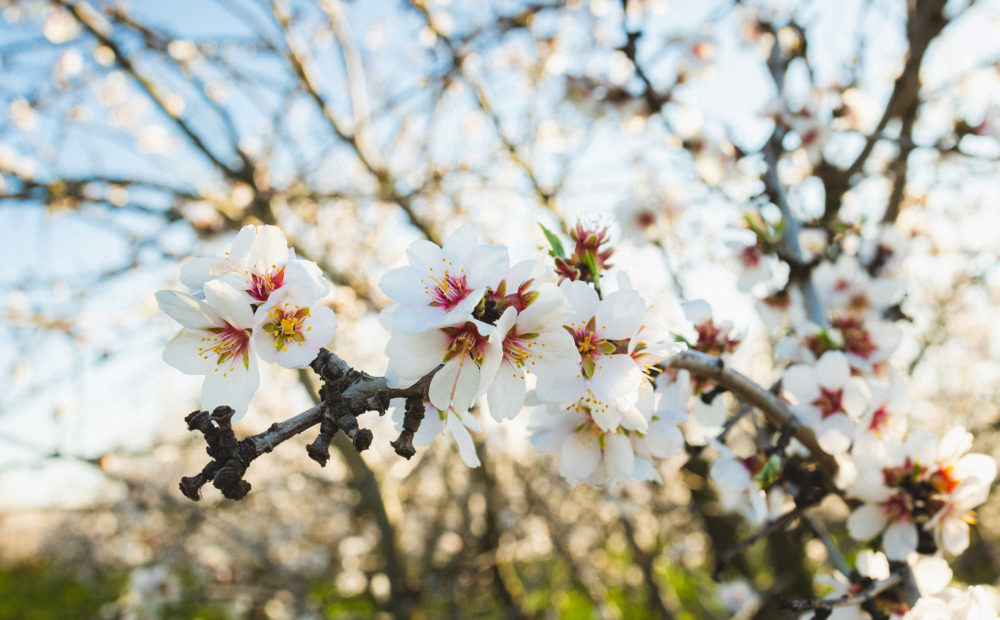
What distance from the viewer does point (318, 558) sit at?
5918 millimetres

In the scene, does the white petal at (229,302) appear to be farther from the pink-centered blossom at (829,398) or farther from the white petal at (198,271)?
the pink-centered blossom at (829,398)

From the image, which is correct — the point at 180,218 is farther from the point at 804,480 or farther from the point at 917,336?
the point at 917,336

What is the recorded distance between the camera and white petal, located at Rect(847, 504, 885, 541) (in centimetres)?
124

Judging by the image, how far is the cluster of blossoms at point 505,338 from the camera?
79 cm

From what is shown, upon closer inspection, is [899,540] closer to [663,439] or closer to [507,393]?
[663,439]

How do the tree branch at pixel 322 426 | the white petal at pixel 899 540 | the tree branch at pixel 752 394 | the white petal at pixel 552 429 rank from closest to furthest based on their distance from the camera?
the tree branch at pixel 322 426 < the tree branch at pixel 752 394 < the white petal at pixel 552 429 < the white petal at pixel 899 540

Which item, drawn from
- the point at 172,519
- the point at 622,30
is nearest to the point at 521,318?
the point at 622,30

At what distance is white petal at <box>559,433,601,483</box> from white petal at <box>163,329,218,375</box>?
25.7 inches

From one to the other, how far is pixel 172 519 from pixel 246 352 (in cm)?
507

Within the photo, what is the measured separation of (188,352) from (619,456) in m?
0.79

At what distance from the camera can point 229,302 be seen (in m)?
0.82

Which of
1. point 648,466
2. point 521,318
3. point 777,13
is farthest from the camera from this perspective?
point 777,13

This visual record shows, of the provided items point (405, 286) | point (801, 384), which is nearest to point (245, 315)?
point (405, 286)

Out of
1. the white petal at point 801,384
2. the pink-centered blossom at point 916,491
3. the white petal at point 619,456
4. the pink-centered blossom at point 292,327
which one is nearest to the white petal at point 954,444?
the pink-centered blossom at point 916,491
